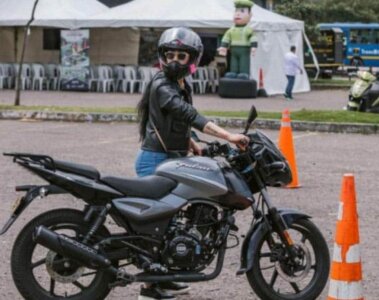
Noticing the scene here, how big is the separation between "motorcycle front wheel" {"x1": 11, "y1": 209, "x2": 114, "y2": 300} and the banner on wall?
956 inches

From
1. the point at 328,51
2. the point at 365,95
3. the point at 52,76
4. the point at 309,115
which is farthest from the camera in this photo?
the point at 328,51

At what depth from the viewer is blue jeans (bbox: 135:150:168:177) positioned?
6008 mm

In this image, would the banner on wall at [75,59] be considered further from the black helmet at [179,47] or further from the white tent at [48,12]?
the black helmet at [179,47]

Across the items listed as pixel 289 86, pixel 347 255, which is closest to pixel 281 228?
pixel 347 255

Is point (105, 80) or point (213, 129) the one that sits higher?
point (213, 129)

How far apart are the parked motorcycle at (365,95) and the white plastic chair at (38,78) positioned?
12.4 m

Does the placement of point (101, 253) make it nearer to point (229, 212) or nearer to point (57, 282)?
point (57, 282)

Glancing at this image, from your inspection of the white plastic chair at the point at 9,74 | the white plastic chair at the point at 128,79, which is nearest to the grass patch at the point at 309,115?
the white plastic chair at the point at 128,79

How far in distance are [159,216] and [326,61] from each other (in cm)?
3965

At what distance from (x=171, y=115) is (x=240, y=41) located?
21.1 m

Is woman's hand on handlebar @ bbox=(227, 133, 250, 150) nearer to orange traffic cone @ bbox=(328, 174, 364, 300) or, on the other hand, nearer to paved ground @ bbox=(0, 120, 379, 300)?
orange traffic cone @ bbox=(328, 174, 364, 300)

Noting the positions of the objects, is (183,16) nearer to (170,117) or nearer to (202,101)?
(202,101)

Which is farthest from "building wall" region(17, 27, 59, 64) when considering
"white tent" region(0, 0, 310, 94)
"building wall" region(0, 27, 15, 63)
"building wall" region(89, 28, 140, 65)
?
"white tent" region(0, 0, 310, 94)

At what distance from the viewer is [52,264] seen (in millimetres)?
5445
